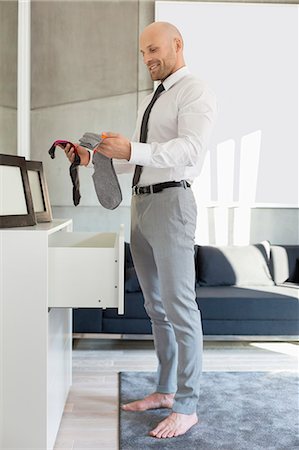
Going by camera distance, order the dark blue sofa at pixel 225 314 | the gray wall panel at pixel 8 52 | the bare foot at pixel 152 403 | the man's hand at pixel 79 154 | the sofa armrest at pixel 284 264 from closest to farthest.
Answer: the man's hand at pixel 79 154, the bare foot at pixel 152 403, the dark blue sofa at pixel 225 314, the gray wall panel at pixel 8 52, the sofa armrest at pixel 284 264

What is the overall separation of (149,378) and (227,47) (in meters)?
2.55

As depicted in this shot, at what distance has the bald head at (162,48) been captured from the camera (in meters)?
2.35

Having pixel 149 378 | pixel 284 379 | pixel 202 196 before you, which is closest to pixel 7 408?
pixel 149 378

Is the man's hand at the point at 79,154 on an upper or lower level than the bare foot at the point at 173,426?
upper

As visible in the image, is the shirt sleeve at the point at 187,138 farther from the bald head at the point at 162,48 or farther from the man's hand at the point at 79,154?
the man's hand at the point at 79,154

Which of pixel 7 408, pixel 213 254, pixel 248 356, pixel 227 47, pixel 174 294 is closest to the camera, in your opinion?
pixel 7 408

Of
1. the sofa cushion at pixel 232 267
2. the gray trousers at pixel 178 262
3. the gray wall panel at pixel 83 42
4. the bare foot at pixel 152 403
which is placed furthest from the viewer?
the gray wall panel at pixel 83 42

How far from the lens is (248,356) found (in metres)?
3.73

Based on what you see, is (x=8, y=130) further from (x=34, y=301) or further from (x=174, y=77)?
(x=34, y=301)

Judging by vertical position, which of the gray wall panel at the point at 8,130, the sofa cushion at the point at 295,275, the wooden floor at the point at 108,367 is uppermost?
the gray wall panel at the point at 8,130

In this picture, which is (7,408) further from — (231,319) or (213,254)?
(213,254)

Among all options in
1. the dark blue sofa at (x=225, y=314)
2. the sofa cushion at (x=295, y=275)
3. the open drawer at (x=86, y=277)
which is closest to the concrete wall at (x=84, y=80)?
the dark blue sofa at (x=225, y=314)

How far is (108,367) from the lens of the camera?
3383 mm

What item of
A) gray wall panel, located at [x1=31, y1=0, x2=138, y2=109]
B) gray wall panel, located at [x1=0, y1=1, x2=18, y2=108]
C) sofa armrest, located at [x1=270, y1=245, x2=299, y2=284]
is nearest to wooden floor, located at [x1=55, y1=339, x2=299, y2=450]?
sofa armrest, located at [x1=270, y1=245, x2=299, y2=284]
